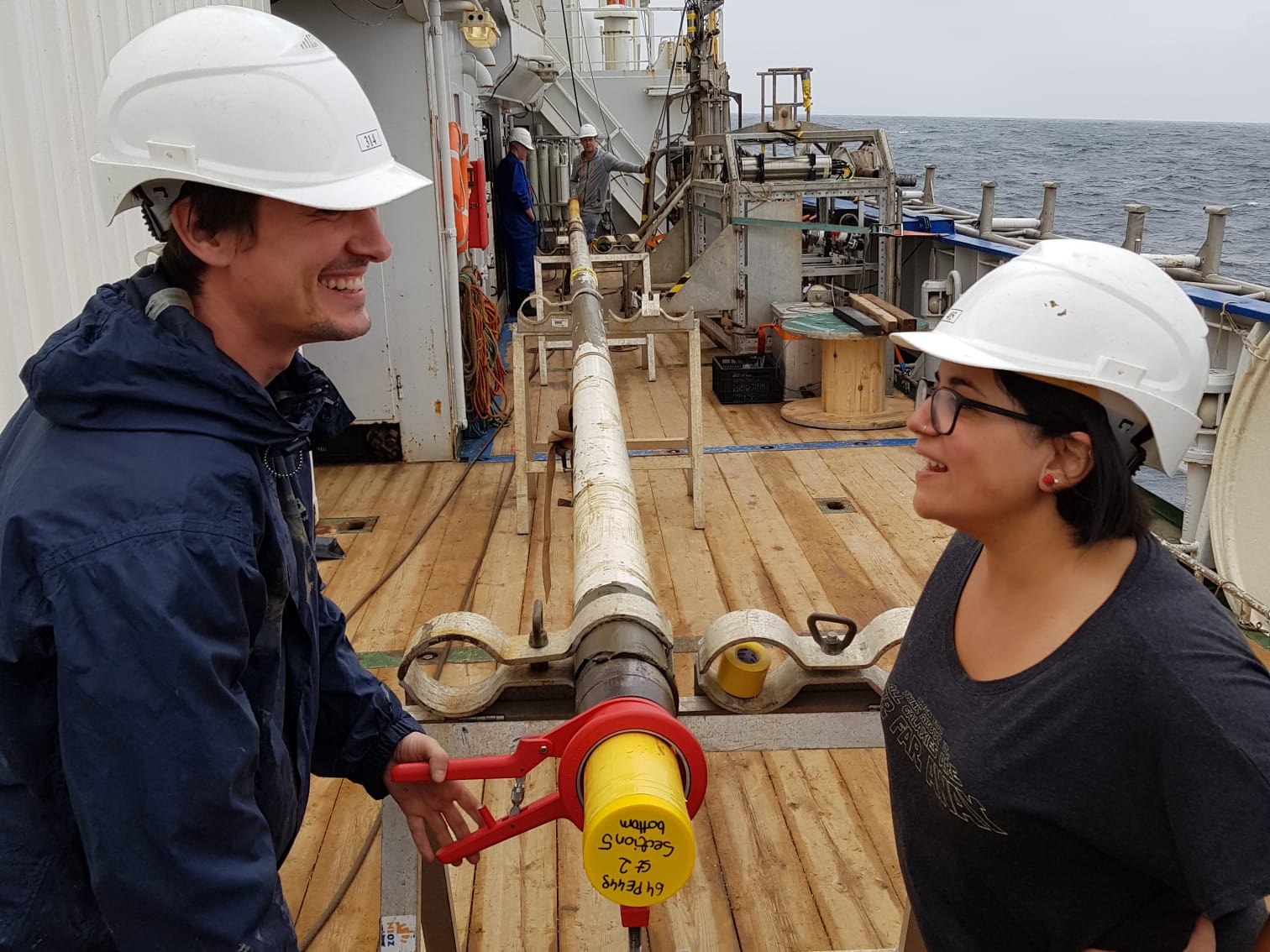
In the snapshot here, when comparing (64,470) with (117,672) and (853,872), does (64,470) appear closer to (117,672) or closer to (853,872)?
(117,672)

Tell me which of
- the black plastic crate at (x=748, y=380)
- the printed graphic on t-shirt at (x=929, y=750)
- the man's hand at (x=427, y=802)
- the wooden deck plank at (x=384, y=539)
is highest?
the printed graphic on t-shirt at (x=929, y=750)

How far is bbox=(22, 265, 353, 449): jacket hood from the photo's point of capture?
1255 mm

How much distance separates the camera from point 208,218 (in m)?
1.43

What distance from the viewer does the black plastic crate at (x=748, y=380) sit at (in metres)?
8.67

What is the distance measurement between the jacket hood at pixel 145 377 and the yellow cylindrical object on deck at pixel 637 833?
0.59 meters

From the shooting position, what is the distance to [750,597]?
16.4ft

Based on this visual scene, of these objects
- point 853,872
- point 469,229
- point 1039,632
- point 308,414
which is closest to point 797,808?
point 853,872

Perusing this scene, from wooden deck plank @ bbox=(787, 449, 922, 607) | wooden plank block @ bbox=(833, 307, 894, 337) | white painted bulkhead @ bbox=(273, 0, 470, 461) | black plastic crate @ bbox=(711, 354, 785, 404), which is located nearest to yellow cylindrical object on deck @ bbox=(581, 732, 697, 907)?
wooden deck plank @ bbox=(787, 449, 922, 607)

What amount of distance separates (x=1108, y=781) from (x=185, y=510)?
3.78 ft

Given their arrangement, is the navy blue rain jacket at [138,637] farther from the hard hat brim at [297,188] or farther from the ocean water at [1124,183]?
the ocean water at [1124,183]

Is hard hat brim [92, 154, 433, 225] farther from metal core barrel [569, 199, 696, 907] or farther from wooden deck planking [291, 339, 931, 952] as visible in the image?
wooden deck planking [291, 339, 931, 952]

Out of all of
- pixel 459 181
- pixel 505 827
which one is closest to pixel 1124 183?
pixel 459 181

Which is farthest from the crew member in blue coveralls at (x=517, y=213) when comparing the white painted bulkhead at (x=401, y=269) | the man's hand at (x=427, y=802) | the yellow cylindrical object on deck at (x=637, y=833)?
the yellow cylindrical object on deck at (x=637, y=833)

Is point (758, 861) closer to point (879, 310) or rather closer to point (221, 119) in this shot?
point (221, 119)
